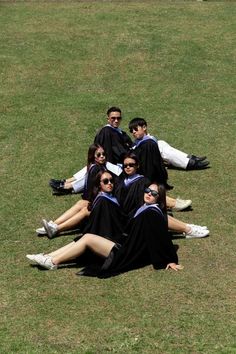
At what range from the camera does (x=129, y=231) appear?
972 cm

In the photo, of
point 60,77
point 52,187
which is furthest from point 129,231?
point 60,77

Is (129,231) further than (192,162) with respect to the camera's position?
No

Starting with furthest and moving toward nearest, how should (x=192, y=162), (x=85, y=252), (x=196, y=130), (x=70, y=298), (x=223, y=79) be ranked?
(x=223, y=79) < (x=196, y=130) < (x=192, y=162) < (x=85, y=252) < (x=70, y=298)

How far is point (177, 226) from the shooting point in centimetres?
1055

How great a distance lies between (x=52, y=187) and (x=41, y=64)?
8.86 meters

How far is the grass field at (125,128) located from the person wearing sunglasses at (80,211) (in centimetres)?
21

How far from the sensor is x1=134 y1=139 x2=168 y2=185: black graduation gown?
12.1 meters

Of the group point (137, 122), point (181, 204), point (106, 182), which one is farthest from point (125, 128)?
point (106, 182)

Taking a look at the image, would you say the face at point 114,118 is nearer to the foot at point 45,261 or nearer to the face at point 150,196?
the face at point 150,196

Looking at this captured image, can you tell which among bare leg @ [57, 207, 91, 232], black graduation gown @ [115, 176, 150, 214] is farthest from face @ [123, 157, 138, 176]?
bare leg @ [57, 207, 91, 232]

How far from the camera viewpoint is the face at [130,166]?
1052 centimetres

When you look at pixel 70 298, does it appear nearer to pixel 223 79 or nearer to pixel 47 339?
pixel 47 339

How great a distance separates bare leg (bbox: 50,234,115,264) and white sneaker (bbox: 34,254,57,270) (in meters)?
0.21

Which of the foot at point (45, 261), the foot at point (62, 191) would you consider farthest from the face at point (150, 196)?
the foot at point (62, 191)
